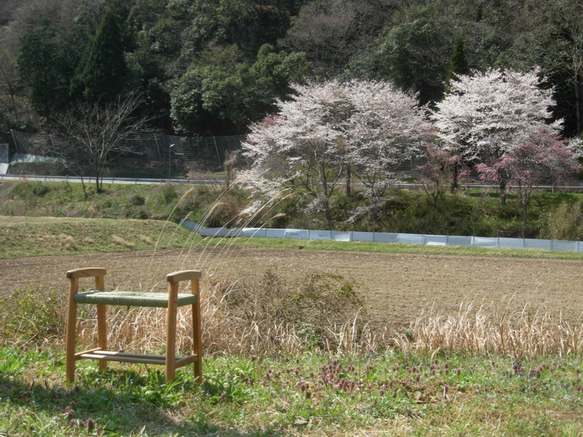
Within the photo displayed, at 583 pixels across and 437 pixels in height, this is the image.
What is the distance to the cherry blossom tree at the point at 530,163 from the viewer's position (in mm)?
27094

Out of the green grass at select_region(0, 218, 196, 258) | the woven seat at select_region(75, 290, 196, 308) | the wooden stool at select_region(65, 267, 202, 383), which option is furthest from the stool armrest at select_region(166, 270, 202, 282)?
the green grass at select_region(0, 218, 196, 258)

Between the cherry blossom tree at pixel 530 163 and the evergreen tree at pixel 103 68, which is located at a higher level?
the evergreen tree at pixel 103 68

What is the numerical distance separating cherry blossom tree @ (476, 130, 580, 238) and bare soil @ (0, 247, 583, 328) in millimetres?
6379

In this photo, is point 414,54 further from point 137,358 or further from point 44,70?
point 137,358

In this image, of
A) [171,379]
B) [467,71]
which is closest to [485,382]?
[171,379]

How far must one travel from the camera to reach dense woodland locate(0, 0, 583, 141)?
36.7 metres

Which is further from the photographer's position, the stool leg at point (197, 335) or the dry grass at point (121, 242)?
the dry grass at point (121, 242)

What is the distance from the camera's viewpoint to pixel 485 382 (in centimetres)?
477

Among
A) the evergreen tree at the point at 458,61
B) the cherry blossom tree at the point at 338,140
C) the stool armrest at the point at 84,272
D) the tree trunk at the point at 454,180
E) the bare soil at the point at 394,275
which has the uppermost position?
the evergreen tree at the point at 458,61

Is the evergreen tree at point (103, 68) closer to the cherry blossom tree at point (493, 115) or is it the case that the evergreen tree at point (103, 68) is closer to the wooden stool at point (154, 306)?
the cherry blossom tree at point (493, 115)

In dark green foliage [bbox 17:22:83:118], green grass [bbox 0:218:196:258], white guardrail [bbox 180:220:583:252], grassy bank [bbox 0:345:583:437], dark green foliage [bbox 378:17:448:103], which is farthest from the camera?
dark green foliage [bbox 17:22:83:118]

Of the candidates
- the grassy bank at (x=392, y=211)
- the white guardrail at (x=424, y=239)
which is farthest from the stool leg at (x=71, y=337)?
the grassy bank at (x=392, y=211)

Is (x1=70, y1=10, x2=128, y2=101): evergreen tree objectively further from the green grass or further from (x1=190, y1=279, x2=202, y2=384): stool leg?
(x1=190, y1=279, x2=202, y2=384): stool leg

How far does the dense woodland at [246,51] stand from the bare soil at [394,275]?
17010 millimetres
